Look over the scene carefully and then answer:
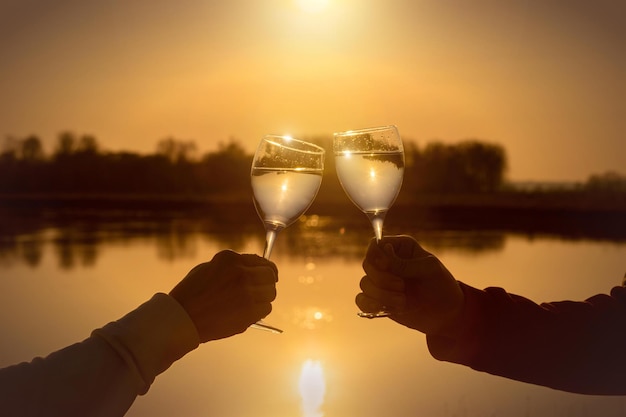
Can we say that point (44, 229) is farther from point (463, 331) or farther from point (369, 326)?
point (463, 331)

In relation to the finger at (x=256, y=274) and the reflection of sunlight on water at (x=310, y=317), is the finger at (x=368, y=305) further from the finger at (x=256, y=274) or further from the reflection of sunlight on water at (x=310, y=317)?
the reflection of sunlight on water at (x=310, y=317)

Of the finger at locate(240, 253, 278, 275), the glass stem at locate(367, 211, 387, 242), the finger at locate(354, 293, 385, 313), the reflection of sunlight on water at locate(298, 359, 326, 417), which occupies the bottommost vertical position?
the reflection of sunlight on water at locate(298, 359, 326, 417)

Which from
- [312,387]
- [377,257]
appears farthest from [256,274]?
[312,387]

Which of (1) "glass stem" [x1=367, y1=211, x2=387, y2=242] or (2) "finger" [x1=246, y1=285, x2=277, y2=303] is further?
(1) "glass stem" [x1=367, y1=211, x2=387, y2=242]

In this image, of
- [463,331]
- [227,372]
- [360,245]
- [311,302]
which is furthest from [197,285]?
[360,245]

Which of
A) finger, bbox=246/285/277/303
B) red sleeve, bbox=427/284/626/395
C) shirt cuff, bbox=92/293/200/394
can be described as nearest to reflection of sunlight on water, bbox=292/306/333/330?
red sleeve, bbox=427/284/626/395

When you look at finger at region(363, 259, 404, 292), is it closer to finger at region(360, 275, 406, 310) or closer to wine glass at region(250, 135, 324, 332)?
finger at region(360, 275, 406, 310)
